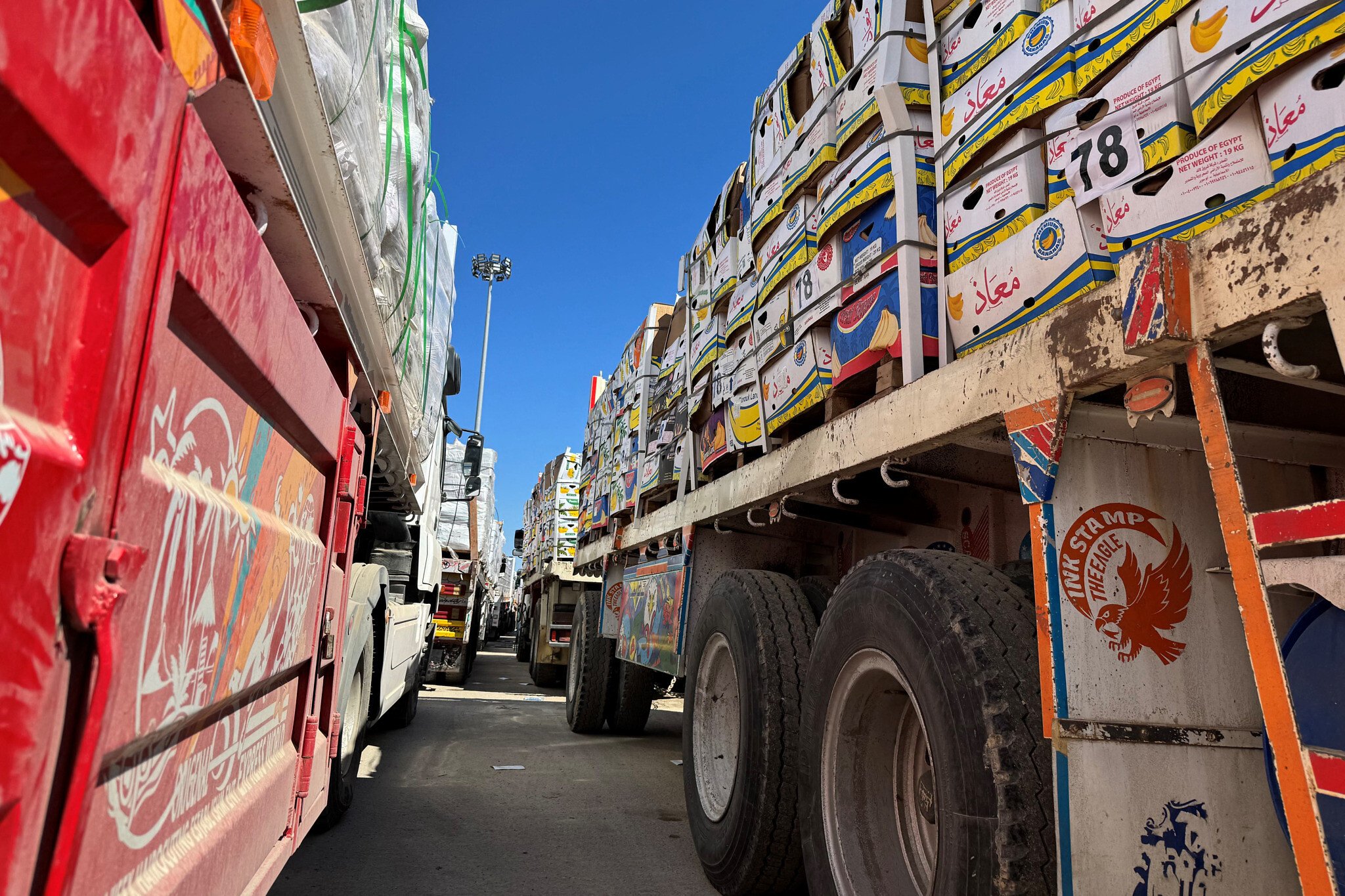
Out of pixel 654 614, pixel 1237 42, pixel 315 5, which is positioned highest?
pixel 315 5

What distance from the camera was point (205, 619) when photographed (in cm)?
146

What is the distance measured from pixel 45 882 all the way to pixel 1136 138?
2206 mm

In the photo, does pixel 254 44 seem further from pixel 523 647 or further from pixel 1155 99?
pixel 523 647

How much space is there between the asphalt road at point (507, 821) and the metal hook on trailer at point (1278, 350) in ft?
10.2

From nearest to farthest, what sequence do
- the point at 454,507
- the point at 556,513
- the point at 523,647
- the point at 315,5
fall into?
1. the point at 315,5
2. the point at 454,507
3. the point at 556,513
4. the point at 523,647

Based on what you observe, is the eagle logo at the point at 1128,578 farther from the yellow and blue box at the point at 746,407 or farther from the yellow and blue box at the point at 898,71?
the yellow and blue box at the point at 746,407

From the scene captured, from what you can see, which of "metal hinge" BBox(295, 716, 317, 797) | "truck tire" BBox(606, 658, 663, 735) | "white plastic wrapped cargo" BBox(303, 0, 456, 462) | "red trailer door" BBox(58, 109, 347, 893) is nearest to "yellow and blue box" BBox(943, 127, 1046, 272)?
"white plastic wrapped cargo" BBox(303, 0, 456, 462)

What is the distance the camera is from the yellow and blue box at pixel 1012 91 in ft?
6.40

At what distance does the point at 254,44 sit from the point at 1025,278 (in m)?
1.71

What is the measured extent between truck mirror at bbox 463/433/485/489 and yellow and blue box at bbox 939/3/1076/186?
6137 mm

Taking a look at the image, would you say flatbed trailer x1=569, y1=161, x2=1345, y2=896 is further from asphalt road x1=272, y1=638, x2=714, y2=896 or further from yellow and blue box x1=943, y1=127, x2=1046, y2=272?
asphalt road x1=272, y1=638, x2=714, y2=896

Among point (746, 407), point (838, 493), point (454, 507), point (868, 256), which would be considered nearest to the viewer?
point (868, 256)

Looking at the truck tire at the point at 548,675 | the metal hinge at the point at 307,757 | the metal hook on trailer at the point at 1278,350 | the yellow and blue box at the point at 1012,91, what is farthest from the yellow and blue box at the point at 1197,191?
the truck tire at the point at 548,675

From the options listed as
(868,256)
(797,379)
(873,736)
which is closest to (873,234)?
(868,256)
